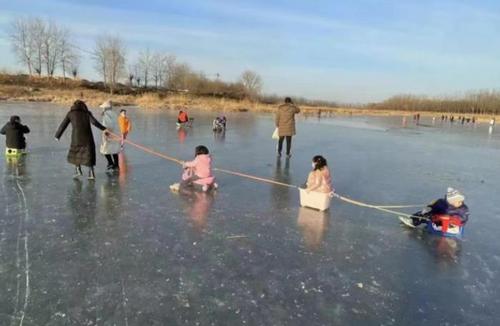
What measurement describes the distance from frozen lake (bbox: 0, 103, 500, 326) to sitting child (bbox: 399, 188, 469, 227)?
Answer: 239 mm

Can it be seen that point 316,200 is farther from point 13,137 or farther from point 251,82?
point 251,82

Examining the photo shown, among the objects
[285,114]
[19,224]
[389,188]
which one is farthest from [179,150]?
[19,224]

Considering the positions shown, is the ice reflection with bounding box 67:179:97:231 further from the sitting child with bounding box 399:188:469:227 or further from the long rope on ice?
the sitting child with bounding box 399:188:469:227

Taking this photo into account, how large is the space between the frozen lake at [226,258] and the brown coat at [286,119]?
3768 mm

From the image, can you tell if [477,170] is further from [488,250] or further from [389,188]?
[488,250]

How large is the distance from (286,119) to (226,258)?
751 centimetres

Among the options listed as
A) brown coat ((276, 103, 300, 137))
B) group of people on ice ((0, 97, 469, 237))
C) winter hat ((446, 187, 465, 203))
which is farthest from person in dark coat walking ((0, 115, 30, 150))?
winter hat ((446, 187, 465, 203))

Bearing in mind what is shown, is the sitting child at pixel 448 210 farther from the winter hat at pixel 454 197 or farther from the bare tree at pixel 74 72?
the bare tree at pixel 74 72

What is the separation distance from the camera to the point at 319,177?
5945mm

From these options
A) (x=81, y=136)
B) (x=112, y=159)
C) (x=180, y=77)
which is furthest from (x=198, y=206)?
(x=180, y=77)

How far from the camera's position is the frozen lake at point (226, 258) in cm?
315

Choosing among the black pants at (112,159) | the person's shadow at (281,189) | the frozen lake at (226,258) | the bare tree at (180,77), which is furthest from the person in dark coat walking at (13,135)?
the bare tree at (180,77)

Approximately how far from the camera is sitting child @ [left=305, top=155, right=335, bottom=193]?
19.4ft

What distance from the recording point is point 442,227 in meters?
5.20
